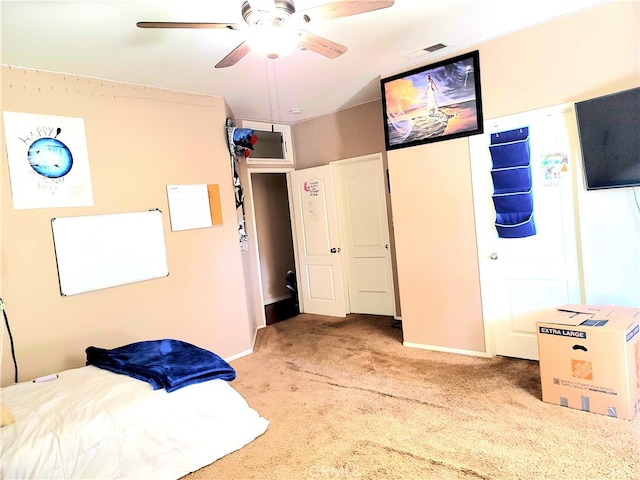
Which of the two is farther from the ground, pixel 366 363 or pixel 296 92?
pixel 296 92

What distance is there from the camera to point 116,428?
216 centimetres

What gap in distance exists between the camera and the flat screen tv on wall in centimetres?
271

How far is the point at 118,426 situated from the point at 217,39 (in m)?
2.50

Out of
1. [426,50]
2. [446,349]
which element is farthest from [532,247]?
[426,50]

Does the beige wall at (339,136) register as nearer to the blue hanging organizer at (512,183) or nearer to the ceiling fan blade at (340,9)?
the blue hanging organizer at (512,183)

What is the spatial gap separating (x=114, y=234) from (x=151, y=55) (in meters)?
Answer: 1.44

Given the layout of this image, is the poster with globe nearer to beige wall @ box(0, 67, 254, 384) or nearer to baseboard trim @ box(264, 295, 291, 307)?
beige wall @ box(0, 67, 254, 384)

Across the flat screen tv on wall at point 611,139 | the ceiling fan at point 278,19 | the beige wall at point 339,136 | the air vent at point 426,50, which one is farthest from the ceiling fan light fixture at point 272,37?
the beige wall at point 339,136

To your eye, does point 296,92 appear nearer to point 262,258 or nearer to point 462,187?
point 462,187

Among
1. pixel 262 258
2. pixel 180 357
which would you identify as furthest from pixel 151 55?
pixel 262 258

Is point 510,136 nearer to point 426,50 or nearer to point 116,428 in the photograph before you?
point 426,50

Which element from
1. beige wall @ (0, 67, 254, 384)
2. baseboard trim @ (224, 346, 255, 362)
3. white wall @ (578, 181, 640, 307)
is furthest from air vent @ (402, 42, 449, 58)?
baseboard trim @ (224, 346, 255, 362)

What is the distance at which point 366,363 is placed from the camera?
149 inches

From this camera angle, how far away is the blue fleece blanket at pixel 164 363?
247 cm
